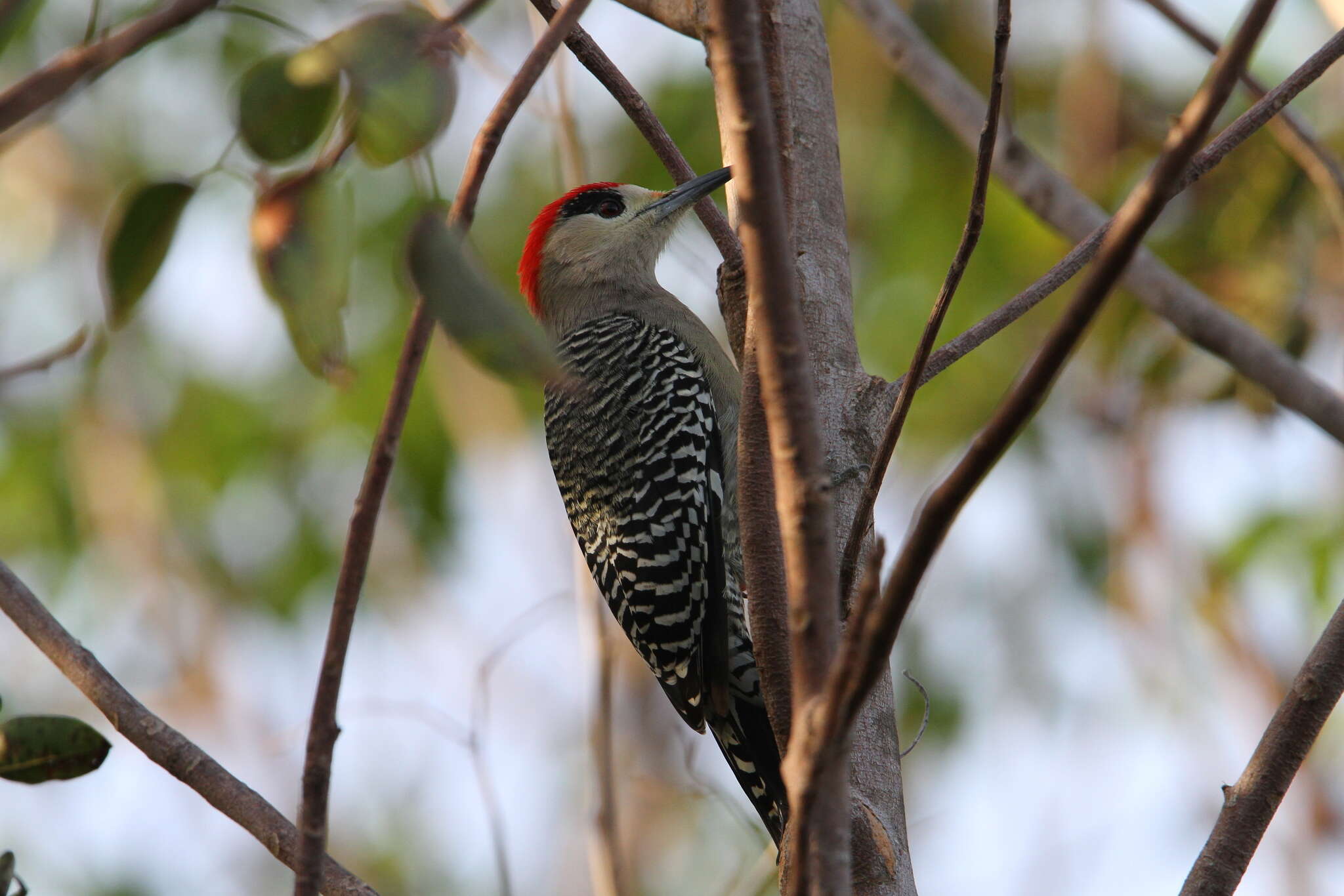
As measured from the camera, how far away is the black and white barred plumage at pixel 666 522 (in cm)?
349

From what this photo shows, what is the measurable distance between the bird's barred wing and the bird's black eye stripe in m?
0.62

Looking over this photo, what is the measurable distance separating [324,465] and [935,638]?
4.02 meters

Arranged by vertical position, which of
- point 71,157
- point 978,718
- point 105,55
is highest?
point 71,157

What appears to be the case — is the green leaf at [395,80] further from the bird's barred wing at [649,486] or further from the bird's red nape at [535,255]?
the bird's red nape at [535,255]

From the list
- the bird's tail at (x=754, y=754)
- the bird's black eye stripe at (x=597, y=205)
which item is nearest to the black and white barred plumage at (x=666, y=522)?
the bird's tail at (x=754, y=754)

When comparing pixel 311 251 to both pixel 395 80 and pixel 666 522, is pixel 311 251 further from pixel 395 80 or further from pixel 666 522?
pixel 666 522

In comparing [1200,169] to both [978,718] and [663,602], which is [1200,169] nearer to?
[663,602]

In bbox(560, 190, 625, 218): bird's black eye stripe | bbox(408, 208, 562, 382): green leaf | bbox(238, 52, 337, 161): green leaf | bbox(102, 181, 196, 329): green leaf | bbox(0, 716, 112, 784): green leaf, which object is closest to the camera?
bbox(408, 208, 562, 382): green leaf

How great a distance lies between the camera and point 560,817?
7.16m

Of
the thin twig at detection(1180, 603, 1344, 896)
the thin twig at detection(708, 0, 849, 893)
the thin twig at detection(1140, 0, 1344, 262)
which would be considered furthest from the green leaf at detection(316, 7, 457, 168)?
the thin twig at detection(1140, 0, 1344, 262)

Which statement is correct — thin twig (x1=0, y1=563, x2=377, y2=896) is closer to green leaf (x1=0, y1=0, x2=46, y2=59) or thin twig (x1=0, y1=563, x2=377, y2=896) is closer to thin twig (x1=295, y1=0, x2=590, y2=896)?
green leaf (x1=0, y1=0, x2=46, y2=59)

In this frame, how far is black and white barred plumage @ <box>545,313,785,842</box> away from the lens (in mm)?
3490

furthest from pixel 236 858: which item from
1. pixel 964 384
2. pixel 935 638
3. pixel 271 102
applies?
pixel 271 102

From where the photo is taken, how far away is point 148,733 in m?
1.94
